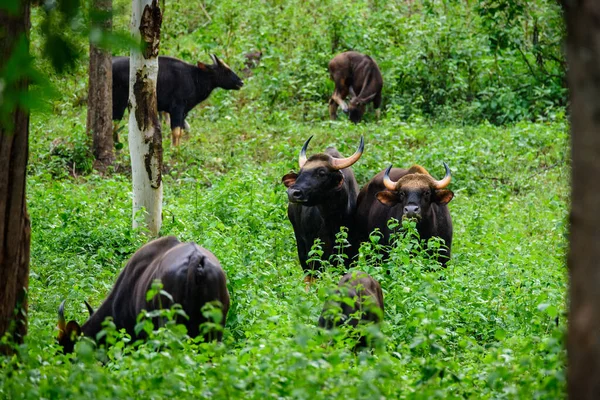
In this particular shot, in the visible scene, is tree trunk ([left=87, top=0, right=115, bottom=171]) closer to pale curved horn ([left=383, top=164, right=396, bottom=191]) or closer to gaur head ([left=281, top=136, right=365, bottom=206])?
gaur head ([left=281, top=136, right=365, bottom=206])

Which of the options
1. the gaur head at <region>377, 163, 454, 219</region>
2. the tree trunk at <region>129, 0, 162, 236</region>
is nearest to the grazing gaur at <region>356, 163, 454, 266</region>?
the gaur head at <region>377, 163, 454, 219</region>

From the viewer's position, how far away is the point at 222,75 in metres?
19.4

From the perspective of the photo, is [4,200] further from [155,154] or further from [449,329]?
[155,154]

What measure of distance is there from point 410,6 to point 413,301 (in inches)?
698

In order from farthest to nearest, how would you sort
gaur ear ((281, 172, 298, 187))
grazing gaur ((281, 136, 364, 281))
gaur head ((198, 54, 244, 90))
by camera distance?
1. gaur head ((198, 54, 244, 90))
2. gaur ear ((281, 172, 298, 187))
3. grazing gaur ((281, 136, 364, 281))

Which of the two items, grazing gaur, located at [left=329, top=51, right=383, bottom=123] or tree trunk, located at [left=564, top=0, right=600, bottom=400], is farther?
grazing gaur, located at [left=329, top=51, right=383, bottom=123]

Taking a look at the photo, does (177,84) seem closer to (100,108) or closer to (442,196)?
(100,108)

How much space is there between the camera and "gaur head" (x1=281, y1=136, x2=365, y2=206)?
10.7 meters

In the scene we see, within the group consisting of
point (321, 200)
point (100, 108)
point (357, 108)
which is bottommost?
point (321, 200)

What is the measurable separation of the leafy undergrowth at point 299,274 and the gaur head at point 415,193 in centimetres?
66

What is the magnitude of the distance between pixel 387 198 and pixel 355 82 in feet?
30.3

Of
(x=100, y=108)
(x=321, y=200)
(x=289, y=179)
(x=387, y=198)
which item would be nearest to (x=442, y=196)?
(x=387, y=198)

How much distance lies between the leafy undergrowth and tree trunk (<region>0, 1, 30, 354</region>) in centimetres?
18

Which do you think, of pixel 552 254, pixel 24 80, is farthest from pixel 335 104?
pixel 24 80
